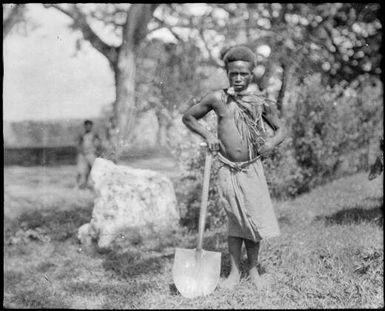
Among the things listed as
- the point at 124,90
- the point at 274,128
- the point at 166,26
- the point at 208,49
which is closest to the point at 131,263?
the point at 274,128

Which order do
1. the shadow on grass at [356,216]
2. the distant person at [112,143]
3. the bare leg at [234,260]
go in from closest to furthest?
1. the bare leg at [234,260]
2. the shadow on grass at [356,216]
3. the distant person at [112,143]

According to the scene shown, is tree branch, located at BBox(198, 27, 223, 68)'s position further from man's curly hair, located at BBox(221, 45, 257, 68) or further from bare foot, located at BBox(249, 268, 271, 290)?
bare foot, located at BBox(249, 268, 271, 290)

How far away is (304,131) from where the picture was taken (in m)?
10.8

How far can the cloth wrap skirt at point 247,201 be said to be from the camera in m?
4.10

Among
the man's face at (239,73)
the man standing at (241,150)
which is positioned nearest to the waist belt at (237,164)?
the man standing at (241,150)

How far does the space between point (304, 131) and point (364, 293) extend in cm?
708

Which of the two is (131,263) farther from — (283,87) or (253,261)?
(283,87)

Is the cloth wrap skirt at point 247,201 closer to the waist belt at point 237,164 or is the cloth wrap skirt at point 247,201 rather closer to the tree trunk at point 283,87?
the waist belt at point 237,164

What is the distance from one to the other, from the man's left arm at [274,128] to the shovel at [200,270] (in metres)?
0.51

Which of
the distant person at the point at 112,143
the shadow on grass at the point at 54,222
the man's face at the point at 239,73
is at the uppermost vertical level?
the man's face at the point at 239,73

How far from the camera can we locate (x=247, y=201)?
4121 mm

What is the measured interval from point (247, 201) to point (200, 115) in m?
0.88

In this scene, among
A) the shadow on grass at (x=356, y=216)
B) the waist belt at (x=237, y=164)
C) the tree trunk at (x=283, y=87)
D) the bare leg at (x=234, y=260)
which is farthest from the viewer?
the tree trunk at (x=283, y=87)

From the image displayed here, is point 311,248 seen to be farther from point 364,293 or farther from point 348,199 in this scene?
point 348,199
